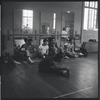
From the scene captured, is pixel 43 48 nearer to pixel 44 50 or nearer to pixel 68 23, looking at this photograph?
pixel 44 50

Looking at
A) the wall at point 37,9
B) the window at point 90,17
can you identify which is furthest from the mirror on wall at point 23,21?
the window at point 90,17

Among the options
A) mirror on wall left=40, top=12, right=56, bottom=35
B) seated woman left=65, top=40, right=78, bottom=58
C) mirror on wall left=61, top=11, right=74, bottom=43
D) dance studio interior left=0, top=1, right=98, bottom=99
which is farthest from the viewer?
mirror on wall left=61, top=11, right=74, bottom=43

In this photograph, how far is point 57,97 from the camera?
6.49 feet

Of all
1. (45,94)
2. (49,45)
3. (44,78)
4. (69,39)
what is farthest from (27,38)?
(45,94)

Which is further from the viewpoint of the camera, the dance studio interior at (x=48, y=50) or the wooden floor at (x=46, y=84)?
the dance studio interior at (x=48, y=50)

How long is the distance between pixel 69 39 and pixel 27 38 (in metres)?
1.47

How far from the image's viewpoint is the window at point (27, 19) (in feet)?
14.9

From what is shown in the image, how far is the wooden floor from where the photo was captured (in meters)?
2.06

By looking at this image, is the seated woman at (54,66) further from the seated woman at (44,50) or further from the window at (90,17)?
the window at (90,17)

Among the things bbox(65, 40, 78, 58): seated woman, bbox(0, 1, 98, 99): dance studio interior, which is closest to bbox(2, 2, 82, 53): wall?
bbox(0, 1, 98, 99): dance studio interior

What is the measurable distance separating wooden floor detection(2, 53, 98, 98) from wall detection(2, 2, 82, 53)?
62.5 inches

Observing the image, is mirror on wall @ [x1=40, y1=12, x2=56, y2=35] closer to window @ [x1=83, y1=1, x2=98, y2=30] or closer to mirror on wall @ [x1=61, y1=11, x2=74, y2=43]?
mirror on wall @ [x1=61, y1=11, x2=74, y2=43]

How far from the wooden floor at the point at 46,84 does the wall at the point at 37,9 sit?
5.21 feet

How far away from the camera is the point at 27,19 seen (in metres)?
4.60
